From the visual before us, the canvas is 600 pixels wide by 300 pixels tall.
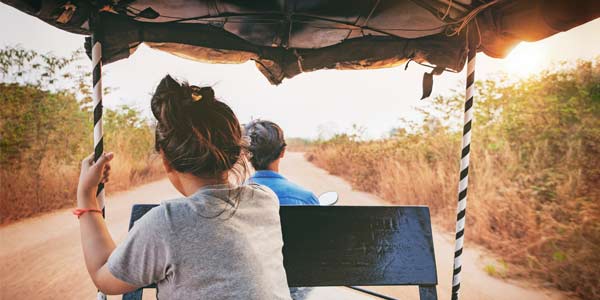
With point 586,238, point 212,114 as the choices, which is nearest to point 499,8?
point 212,114

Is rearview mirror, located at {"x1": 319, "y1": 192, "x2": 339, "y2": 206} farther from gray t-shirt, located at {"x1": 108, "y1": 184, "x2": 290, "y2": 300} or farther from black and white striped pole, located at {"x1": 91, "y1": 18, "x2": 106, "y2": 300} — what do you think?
gray t-shirt, located at {"x1": 108, "y1": 184, "x2": 290, "y2": 300}

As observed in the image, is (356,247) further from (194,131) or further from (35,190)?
(35,190)

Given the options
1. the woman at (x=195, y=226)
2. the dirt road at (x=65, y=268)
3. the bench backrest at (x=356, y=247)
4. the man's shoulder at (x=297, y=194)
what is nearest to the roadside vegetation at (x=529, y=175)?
the dirt road at (x=65, y=268)

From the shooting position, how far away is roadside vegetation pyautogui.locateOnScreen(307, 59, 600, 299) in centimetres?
441

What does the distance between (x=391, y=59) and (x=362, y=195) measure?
6.99 metres

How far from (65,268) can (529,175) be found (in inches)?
237

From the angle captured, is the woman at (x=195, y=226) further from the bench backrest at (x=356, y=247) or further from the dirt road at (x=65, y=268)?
the dirt road at (x=65, y=268)

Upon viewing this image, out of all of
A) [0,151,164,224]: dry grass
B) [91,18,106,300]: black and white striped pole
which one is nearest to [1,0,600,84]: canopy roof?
[91,18,106,300]: black and white striped pole

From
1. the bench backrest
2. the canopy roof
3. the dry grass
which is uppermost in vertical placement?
the canopy roof

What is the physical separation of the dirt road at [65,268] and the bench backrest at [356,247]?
1.75 metres

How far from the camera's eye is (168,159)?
1148 millimetres

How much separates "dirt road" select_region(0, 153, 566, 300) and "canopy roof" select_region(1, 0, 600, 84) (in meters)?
2.25

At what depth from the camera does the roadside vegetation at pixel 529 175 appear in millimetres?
4410

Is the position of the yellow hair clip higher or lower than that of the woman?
higher
